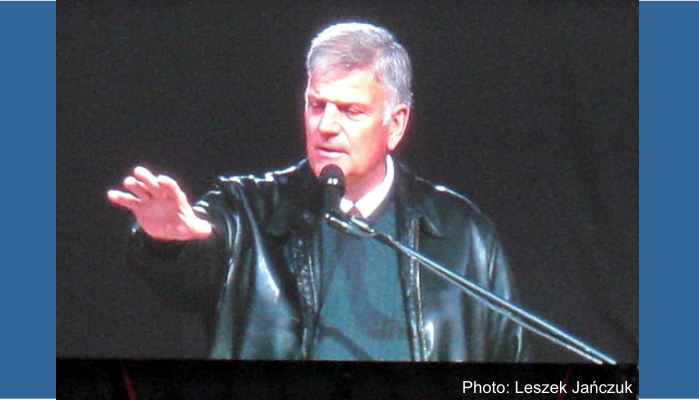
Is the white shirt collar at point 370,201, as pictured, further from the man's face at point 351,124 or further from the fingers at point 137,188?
the fingers at point 137,188

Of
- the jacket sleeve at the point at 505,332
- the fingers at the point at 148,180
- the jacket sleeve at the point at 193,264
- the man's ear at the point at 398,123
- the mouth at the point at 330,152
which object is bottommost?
the jacket sleeve at the point at 505,332

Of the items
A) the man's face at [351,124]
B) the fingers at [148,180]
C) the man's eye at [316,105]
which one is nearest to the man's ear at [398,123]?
the man's face at [351,124]

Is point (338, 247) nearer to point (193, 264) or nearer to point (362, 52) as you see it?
point (193, 264)

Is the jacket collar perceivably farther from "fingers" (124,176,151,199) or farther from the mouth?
"fingers" (124,176,151,199)

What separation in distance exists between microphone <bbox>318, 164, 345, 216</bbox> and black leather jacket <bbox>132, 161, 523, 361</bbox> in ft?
0.12

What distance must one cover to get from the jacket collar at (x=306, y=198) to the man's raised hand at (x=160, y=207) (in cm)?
25

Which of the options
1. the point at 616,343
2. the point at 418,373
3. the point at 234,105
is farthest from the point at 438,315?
the point at 234,105

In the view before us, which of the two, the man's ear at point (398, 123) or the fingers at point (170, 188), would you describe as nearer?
the fingers at point (170, 188)

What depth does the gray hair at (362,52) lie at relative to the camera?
538cm

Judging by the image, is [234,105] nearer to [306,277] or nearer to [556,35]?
[306,277]

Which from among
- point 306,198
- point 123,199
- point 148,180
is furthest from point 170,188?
point 306,198

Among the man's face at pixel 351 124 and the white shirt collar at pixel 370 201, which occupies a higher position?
the man's face at pixel 351 124

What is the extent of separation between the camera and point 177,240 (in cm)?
535

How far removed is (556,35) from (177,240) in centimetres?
139
